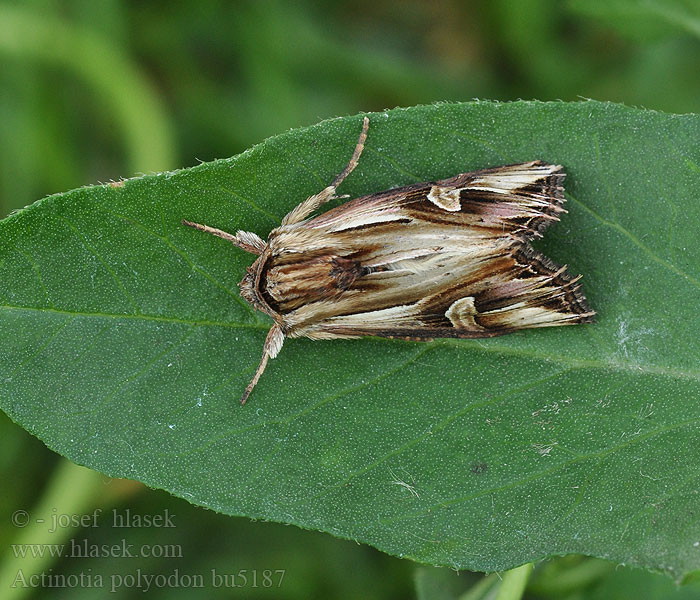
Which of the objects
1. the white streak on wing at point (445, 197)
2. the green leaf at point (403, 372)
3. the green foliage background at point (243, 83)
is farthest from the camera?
the green foliage background at point (243, 83)

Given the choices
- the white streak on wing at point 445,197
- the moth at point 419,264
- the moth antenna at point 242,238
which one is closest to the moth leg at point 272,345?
the moth at point 419,264

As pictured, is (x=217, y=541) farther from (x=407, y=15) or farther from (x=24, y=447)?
(x=407, y=15)

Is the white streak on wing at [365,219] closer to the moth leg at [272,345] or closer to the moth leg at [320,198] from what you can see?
the moth leg at [320,198]

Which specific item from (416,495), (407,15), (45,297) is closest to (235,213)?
(45,297)

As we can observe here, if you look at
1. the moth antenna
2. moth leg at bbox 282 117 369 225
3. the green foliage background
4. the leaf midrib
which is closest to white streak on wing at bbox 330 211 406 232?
moth leg at bbox 282 117 369 225

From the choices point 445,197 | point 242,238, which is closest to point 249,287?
point 242,238

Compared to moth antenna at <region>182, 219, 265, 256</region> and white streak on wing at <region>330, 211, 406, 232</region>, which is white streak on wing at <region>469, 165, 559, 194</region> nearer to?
white streak on wing at <region>330, 211, 406, 232</region>
